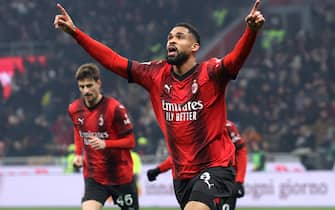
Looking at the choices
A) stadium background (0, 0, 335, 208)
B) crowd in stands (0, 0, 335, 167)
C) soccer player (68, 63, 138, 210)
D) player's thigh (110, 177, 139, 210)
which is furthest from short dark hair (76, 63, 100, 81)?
crowd in stands (0, 0, 335, 167)

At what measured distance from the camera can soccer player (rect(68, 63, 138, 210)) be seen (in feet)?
35.5

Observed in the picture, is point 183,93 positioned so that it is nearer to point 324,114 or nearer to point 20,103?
point 324,114

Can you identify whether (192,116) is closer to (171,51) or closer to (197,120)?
(197,120)

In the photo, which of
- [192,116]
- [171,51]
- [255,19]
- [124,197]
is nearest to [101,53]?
[171,51]

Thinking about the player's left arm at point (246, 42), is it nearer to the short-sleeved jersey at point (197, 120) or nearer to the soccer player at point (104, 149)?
the short-sleeved jersey at point (197, 120)

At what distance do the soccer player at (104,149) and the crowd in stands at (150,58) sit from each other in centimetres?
1301

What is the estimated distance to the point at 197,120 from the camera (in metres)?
8.09

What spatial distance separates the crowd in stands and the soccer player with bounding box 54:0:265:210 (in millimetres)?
15879

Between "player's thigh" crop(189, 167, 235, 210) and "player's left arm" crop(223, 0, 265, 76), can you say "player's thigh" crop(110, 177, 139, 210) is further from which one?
"player's left arm" crop(223, 0, 265, 76)

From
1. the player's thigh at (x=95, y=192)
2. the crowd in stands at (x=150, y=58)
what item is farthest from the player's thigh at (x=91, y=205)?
the crowd in stands at (x=150, y=58)

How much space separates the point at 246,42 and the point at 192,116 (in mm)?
1029

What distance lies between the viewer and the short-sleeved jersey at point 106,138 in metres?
10.9

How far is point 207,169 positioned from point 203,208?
0.40 meters

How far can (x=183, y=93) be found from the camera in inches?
321
